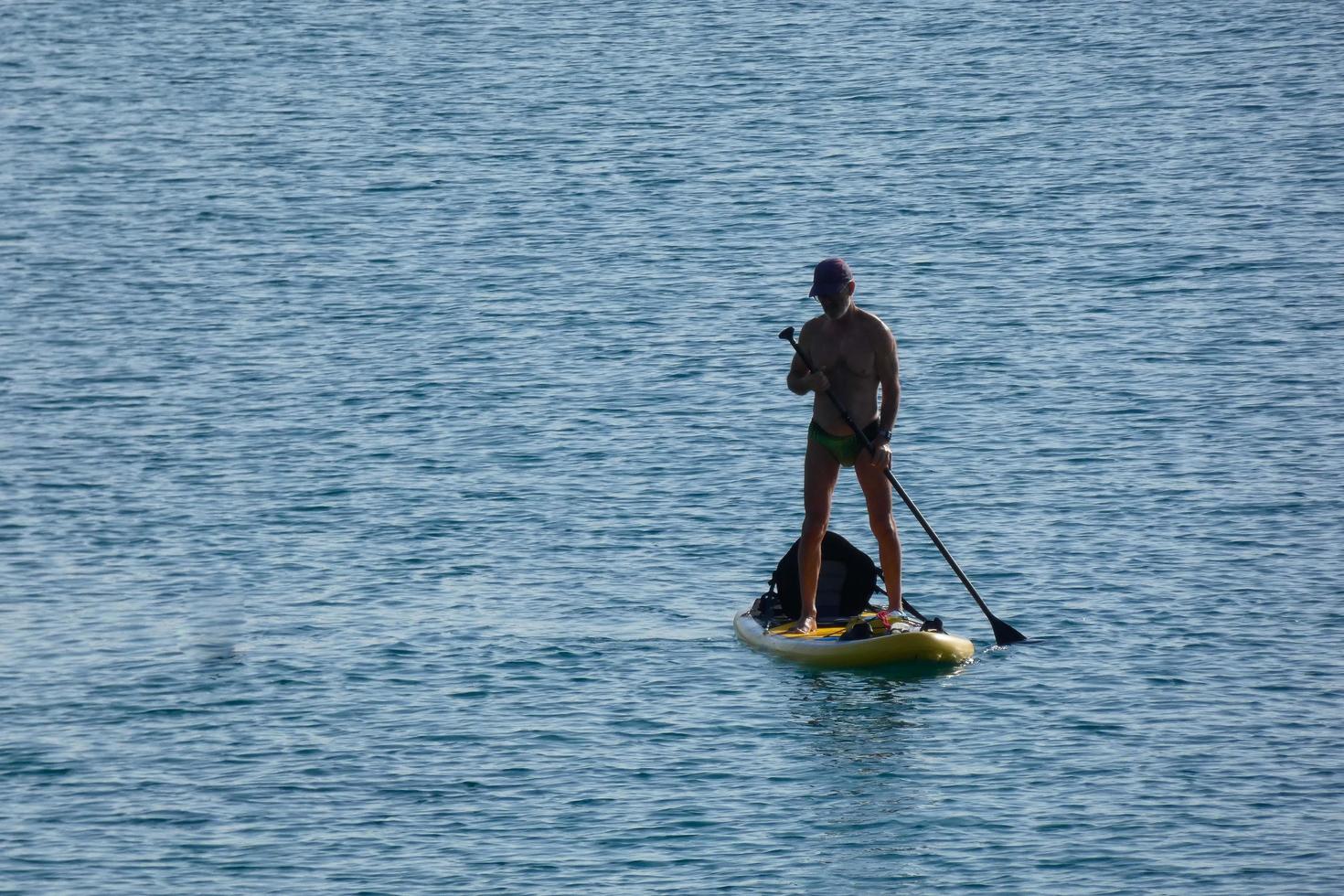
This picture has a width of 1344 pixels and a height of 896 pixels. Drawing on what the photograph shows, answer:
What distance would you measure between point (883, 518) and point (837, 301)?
1.55 meters

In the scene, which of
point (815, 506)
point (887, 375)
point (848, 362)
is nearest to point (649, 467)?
point (815, 506)

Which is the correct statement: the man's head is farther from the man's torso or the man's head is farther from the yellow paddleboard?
the yellow paddleboard

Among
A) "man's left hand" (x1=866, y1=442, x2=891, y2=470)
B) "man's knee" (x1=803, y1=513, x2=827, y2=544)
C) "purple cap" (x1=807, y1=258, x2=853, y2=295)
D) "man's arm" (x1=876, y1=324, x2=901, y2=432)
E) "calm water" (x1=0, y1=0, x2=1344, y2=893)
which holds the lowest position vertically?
"calm water" (x1=0, y1=0, x2=1344, y2=893)

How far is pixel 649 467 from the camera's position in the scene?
69.1 feet

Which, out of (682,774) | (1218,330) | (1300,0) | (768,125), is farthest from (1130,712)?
(1300,0)

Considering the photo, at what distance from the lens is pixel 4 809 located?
1331 centimetres

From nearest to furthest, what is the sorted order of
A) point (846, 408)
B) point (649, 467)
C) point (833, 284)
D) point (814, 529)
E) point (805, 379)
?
point (833, 284) → point (805, 379) → point (846, 408) → point (814, 529) → point (649, 467)

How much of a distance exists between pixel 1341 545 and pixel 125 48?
115 feet

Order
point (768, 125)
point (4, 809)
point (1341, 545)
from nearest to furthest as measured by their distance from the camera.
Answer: point (4, 809), point (1341, 545), point (768, 125)

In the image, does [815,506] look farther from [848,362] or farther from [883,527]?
[848,362]

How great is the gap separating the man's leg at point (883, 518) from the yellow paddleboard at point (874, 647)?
0.92 ft

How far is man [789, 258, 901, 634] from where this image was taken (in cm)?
1498

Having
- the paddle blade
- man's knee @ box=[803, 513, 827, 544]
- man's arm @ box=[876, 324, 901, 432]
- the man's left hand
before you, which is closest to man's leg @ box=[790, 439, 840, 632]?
man's knee @ box=[803, 513, 827, 544]

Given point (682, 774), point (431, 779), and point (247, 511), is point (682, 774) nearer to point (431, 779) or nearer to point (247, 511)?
point (431, 779)
